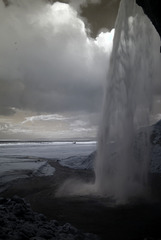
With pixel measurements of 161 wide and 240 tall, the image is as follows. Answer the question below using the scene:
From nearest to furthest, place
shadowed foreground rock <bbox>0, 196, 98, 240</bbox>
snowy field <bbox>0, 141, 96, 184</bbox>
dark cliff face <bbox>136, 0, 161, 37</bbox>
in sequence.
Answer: shadowed foreground rock <bbox>0, 196, 98, 240</bbox> → dark cliff face <bbox>136, 0, 161, 37</bbox> → snowy field <bbox>0, 141, 96, 184</bbox>

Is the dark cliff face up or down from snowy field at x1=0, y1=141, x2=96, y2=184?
up

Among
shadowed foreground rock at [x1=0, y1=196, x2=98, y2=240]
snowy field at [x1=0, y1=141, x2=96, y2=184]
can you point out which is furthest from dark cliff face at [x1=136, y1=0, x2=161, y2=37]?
snowy field at [x1=0, y1=141, x2=96, y2=184]

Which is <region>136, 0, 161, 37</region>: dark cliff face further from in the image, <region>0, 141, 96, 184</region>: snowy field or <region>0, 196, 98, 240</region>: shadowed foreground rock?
<region>0, 141, 96, 184</region>: snowy field

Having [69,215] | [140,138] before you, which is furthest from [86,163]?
[69,215]

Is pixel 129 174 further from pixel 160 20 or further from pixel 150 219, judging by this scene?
pixel 160 20

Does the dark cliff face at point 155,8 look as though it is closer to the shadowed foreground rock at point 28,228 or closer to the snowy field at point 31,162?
the shadowed foreground rock at point 28,228

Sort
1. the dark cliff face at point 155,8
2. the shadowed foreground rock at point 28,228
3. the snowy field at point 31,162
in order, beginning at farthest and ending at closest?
1. the snowy field at point 31,162
2. the dark cliff face at point 155,8
3. the shadowed foreground rock at point 28,228

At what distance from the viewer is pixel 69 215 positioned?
36.7 feet

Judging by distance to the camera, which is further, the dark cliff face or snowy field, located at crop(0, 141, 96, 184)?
snowy field, located at crop(0, 141, 96, 184)

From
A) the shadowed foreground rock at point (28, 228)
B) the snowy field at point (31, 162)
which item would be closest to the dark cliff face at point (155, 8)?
the shadowed foreground rock at point (28, 228)

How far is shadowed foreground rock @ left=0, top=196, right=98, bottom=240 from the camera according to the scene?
7.17m

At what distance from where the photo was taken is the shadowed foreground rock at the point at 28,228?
717 cm

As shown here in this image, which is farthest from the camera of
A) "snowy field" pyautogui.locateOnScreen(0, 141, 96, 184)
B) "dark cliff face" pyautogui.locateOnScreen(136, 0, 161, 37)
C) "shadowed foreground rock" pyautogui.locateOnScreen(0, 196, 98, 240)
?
"snowy field" pyautogui.locateOnScreen(0, 141, 96, 184)

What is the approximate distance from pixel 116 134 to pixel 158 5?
39.4 feet
